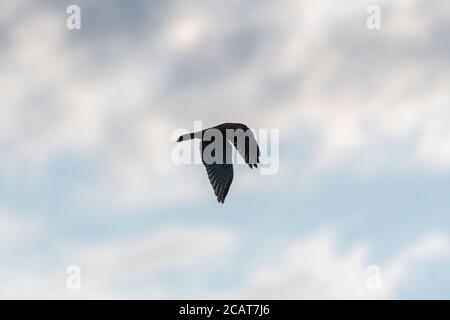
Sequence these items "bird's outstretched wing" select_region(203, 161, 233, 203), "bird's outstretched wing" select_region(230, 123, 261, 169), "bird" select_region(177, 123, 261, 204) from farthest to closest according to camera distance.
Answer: "bird's outstretched wing" select_region(230, 123, 261, 169)
"bird" select_region(177, 123, 261, 204)
"bird's outstretched wing" select_region(203, 161, 233, 203)

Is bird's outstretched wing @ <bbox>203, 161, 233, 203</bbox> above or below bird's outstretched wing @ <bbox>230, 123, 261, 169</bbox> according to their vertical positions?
below

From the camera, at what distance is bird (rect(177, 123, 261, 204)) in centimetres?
4056

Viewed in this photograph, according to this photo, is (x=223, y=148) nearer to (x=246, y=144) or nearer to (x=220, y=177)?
(x=246, y=144)

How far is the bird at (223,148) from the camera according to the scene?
4056 centimetres

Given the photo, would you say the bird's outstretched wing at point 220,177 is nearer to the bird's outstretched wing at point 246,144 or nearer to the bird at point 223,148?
the bird at point 223,148

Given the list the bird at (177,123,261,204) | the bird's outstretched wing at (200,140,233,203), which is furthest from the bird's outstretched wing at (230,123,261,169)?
the bird's outstretched wing at (200,140,233,203)

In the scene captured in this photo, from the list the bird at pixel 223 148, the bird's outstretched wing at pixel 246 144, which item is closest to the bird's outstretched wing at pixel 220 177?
the bird at pixel 223 148

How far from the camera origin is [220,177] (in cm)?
4059

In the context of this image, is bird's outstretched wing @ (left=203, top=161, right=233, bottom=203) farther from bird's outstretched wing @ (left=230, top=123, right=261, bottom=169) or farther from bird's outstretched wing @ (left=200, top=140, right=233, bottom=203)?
bird's outstretched wing @ (left=230, top=123, right=261, bottom=169)

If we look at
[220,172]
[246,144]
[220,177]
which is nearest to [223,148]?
[246,144]
